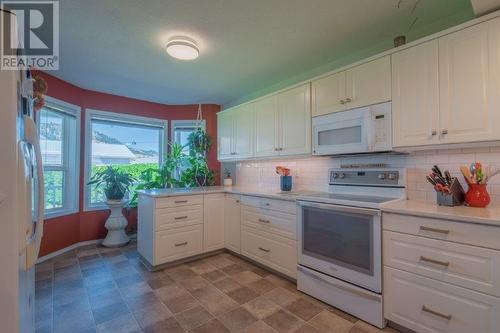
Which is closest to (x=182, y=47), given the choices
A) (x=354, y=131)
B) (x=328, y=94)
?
(x=328, y=94)

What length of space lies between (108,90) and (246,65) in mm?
2312

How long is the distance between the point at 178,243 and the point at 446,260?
2.56 metres

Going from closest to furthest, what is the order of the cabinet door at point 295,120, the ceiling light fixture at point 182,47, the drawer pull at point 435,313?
the drawer pull at point 435,313 → the ceiling light fixture at point 182,47 → the cabinet door at point 295,120

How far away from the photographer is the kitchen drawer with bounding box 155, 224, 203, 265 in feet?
9.00

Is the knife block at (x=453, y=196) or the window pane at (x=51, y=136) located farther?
the window pane at (x=51, y=136)

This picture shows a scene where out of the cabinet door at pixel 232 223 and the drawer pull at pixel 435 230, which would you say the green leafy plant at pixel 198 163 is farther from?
the drawer pull at pixel 435 230

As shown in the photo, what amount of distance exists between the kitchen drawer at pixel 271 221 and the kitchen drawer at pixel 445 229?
2.95ft

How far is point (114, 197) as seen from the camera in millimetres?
3529

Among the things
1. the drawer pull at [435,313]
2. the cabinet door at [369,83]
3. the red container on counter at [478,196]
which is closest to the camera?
the drawer pull at [435,313]

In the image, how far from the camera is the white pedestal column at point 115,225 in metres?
3.53

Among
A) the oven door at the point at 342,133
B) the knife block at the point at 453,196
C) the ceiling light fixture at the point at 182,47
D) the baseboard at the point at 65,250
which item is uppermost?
the ceiling light fixture at the point at 182,47

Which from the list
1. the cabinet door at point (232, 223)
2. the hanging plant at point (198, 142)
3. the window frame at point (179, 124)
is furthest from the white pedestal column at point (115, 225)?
the cabinet door at point (232, 223)

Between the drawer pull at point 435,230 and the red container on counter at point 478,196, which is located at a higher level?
the red container on counter at point 478,196

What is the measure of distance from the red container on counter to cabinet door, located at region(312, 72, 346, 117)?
1160 millimetres
